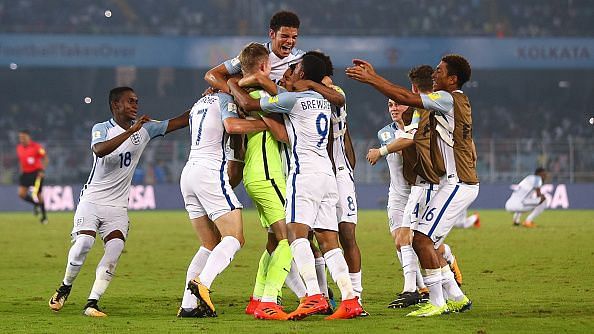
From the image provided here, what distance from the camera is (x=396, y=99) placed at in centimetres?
870

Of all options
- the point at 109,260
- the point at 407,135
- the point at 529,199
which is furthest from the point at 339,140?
the point at 529,199

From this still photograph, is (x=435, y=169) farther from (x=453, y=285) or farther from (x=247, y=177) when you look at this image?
(x=247, y=177)

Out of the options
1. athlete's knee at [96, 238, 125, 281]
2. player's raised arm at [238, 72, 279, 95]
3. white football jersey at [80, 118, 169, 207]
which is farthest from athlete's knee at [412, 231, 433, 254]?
athlete's knee at [96, 238, 125, 281]

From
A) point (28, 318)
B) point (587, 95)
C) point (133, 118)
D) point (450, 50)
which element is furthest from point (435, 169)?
point (587, 95)

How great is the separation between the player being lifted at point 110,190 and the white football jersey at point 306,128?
143 centimetres

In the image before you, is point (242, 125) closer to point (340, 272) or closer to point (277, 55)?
point (277, 55)

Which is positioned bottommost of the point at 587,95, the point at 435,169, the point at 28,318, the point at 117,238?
the point at 28,318

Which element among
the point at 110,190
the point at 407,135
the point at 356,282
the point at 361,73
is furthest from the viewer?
the point at 407,135

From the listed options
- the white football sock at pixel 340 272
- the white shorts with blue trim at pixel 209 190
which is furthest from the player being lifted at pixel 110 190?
the white football sock at pixel 340 272

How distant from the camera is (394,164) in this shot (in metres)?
11.3

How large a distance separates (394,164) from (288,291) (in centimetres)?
181

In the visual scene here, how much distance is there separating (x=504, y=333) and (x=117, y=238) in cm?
376

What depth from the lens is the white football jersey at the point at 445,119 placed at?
892cm

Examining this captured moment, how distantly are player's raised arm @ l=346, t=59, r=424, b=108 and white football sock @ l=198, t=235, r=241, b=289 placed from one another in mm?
1702
